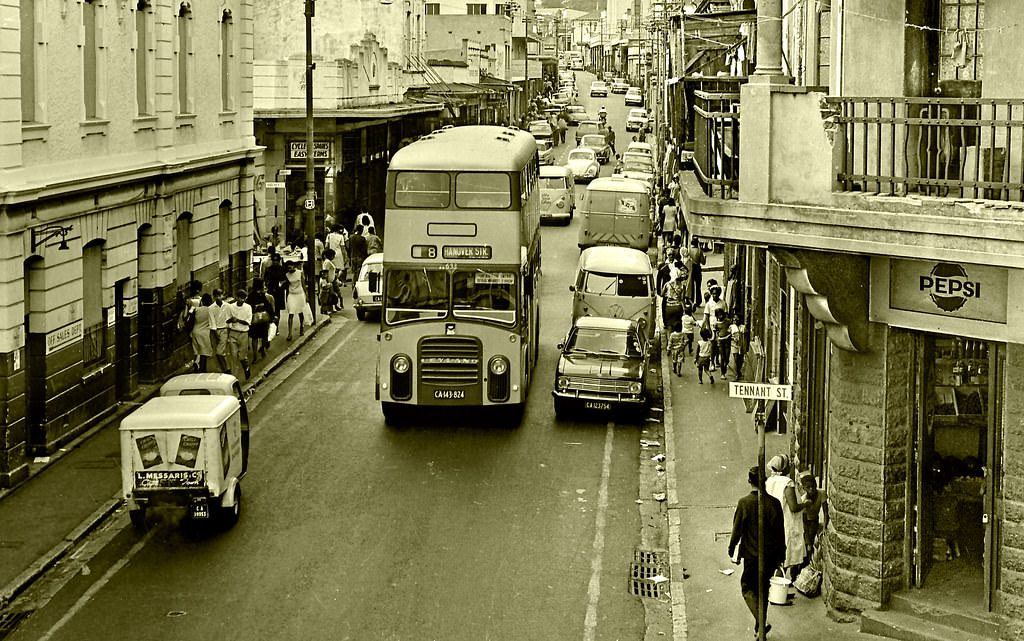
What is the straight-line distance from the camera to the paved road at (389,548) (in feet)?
50.9

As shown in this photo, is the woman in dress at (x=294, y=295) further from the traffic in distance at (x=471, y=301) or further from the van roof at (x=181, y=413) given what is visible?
the van roof at (x=181, y=413)

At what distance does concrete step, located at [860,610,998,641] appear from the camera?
13.4 meters

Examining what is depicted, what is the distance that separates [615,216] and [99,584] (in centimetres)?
3210

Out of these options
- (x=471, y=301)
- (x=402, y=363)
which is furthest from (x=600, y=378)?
(x=402, y=363)

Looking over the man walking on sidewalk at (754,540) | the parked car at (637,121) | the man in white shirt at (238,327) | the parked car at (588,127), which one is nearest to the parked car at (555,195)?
the man in white shirt at (238,327)

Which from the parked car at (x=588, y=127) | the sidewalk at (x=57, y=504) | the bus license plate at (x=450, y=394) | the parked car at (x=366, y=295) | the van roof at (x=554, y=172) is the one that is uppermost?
the parked car at (x=588, y=127)

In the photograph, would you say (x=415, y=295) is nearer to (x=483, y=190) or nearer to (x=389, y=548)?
(x=483, y=190)

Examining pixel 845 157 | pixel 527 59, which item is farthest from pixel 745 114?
pixel 527 59

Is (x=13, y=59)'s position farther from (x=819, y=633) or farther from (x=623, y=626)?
(x=819, y=633)

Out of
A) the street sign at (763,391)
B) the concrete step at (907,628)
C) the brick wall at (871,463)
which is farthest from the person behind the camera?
the brick wall at (871,463)

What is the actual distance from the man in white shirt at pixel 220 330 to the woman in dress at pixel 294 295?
224 inches

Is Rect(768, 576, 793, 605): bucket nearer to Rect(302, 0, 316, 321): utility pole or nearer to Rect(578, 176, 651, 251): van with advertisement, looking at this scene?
Rect(302, 0, 316, 321): utility pole

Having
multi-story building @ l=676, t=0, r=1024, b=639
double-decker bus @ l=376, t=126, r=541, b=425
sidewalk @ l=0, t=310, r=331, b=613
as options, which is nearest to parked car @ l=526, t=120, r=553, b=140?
double-decker bus @ l=376, t=126, r=541, b=425

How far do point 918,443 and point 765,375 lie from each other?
36.4 ft
